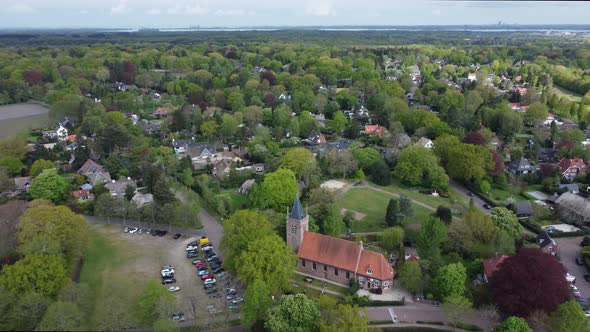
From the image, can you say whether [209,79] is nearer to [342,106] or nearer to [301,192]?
[342,106]


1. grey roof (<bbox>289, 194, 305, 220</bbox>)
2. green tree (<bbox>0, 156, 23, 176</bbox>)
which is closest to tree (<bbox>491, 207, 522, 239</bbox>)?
grey roof (<bbox>289, 194, 305, 220</bbox>)

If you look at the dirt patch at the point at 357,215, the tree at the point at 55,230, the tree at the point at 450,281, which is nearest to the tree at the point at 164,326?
the tree at the point at 55,230

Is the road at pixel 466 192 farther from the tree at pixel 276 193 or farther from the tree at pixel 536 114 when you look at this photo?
the tree at pixel 536 114

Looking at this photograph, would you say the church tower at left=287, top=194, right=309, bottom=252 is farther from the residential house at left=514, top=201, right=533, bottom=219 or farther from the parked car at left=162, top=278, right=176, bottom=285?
the residential house at left=514, top=201, right=533, bottom=219

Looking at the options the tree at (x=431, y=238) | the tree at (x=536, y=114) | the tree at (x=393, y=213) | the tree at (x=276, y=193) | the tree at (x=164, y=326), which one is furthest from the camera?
the tree at (x=536, y=114)

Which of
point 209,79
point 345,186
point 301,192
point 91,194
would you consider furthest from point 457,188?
point 209,79

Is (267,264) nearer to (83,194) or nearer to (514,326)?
(514,326)
